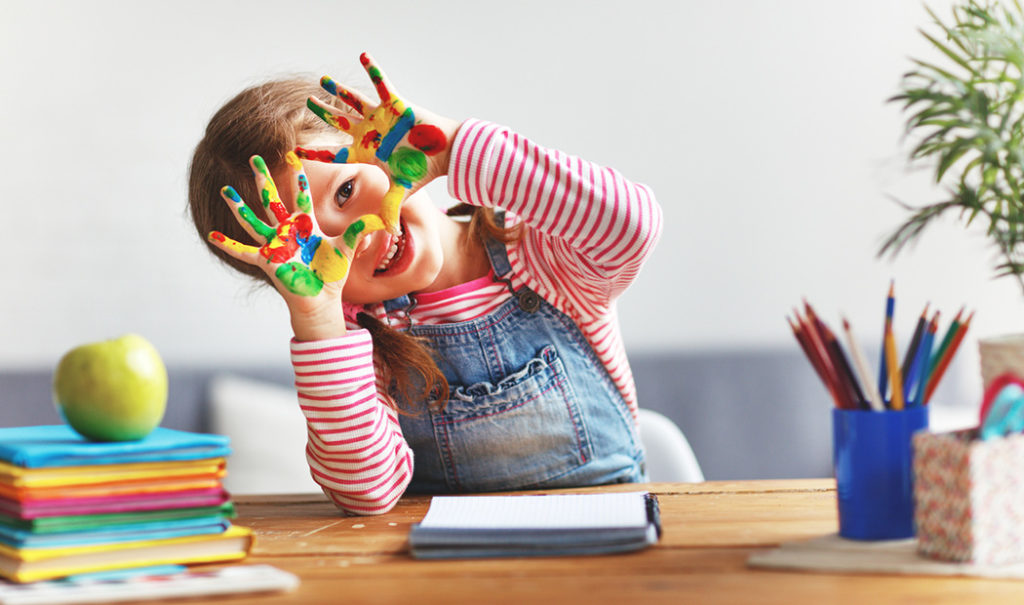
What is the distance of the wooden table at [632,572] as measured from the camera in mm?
563

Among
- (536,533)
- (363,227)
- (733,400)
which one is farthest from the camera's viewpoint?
(733,400)

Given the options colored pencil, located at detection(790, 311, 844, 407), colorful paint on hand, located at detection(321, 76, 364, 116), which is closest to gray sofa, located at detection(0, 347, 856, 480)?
colorful paint on hand, located at detection(321, 76, 364, 116)

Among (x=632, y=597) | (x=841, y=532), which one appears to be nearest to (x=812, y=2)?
(x=841, y=532)

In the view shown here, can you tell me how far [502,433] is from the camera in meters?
1.10

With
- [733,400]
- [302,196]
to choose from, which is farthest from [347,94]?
[733,400]

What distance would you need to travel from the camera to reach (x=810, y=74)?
6.60 ft

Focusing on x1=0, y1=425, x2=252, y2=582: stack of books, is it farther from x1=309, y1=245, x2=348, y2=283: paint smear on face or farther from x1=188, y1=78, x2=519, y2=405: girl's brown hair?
x1=188, y1=78, x2=519, y2=405: girl's brown hair

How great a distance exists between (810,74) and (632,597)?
1.70 m

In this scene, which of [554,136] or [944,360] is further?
Result: [554,136]

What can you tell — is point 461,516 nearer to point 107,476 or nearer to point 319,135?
point 107,476

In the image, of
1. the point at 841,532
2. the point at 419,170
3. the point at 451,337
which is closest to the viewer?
the point at 841,532

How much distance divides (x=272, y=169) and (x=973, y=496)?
86 cm

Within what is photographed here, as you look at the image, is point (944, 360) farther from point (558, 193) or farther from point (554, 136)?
point (554, 136)

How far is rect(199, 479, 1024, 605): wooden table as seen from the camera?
0.56 metres
